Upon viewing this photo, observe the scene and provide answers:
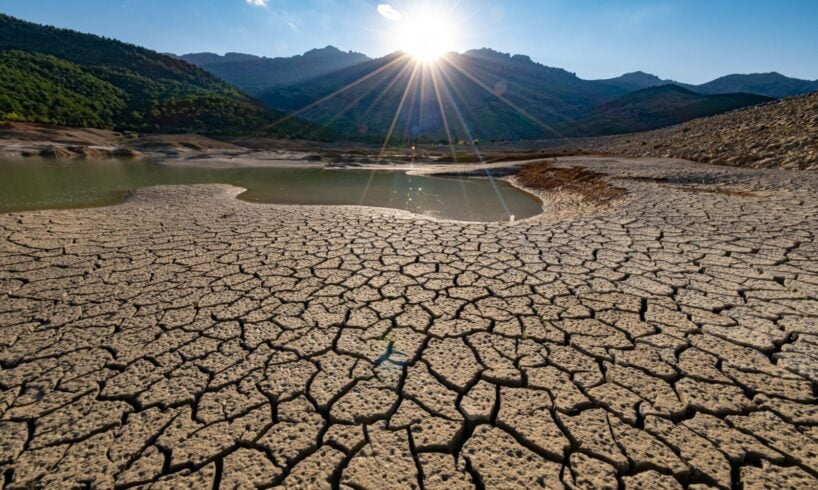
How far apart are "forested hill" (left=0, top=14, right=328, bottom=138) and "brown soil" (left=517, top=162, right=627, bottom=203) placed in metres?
31.9

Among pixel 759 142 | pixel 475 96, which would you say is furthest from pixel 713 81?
pixel 759 142

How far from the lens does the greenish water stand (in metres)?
7.86

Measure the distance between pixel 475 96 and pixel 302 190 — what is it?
73945mm

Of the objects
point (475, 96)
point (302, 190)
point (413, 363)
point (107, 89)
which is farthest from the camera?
point (475, 96)

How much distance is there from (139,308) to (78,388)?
0.99m

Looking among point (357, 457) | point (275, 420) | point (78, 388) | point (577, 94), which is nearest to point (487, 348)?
point (357, 457)

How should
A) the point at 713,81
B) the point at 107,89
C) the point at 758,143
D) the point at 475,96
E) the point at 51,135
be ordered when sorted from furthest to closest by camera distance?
1. the point at 713,81
2. the point at 475,96
3. the point at 107,89
4. the point at 51,135
5. the point at 758,143

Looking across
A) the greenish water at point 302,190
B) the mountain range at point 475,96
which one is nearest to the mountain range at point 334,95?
the mountain range at point 475,96

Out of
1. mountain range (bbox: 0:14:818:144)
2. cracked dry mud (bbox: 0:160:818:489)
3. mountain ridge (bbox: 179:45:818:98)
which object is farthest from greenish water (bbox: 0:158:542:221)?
mountain ridge (bbox: 179:45:818:98)

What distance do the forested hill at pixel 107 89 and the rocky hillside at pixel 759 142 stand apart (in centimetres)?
3470

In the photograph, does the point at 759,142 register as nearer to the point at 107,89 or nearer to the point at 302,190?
the point at 302,190

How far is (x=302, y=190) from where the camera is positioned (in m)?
10.5

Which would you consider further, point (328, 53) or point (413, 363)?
point (328, 53)

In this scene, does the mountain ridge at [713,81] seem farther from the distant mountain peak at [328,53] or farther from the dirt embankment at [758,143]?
the dirt embankment at [758,143]
